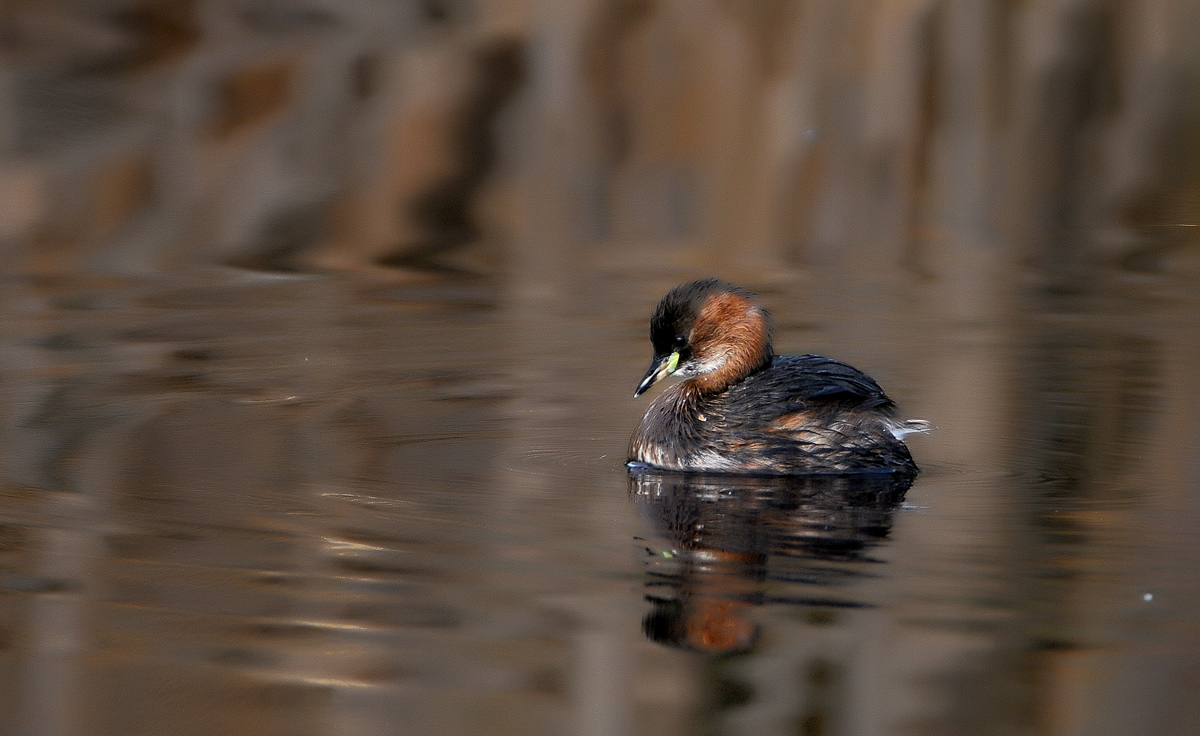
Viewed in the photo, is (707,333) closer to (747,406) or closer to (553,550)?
(747,406)

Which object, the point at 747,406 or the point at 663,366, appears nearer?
the point at 747,406

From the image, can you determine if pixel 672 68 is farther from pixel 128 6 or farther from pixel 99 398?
pixel 99 398

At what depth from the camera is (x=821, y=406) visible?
6.09 m

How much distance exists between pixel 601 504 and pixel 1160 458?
1.94m

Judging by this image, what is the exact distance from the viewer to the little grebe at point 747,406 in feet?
19.8

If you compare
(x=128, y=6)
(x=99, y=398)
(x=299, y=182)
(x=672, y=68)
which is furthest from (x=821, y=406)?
(x=128, y=6)

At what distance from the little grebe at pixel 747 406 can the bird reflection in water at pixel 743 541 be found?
7 cm

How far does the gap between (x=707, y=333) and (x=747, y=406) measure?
1.05 feet

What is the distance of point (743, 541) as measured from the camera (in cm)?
507

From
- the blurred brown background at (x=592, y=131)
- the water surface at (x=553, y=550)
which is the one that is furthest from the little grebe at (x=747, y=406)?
the blurred brown background at (x=592, y=131)

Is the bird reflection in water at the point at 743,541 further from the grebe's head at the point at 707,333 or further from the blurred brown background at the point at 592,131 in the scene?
the blurred brown background at the point at 592,131

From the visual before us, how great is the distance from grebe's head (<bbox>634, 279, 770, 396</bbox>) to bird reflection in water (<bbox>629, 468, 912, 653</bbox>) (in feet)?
1.41

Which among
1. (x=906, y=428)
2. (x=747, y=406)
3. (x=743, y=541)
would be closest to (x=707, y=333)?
(x=747, y=406)

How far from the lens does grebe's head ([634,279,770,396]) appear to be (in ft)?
20.6
